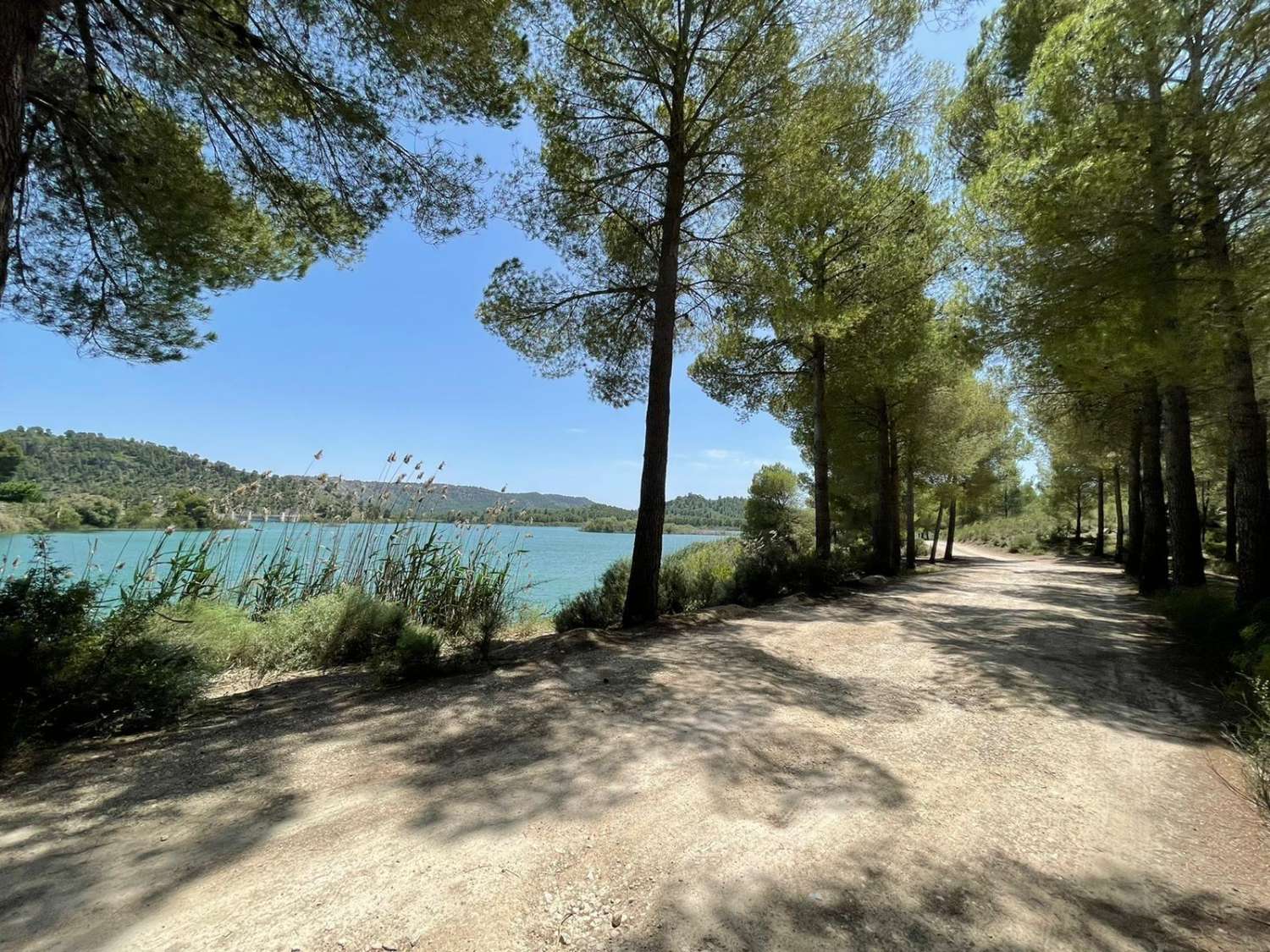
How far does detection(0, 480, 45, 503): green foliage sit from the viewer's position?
451 cm

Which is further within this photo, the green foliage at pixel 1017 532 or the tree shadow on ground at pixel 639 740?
the green foliage at pixel 1017 532

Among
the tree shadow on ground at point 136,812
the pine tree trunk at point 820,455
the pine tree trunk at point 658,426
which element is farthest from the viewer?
the pine tree trunk at point 820,455

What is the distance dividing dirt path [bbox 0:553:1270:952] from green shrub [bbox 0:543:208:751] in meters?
0.24

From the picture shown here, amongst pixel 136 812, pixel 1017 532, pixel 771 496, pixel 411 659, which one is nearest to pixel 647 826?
pixel 136 812

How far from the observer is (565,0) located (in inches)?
233

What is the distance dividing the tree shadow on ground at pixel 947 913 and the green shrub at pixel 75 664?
3.19 metres

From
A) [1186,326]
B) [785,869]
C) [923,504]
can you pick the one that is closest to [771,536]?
[1186,326]

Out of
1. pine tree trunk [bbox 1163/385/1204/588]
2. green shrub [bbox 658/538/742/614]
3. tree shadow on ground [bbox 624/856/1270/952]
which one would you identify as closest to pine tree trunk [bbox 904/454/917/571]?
pine tree trunk [bbox 1163/385/1204/588]

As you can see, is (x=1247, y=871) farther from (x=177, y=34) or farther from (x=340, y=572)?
(x=177, y=34)

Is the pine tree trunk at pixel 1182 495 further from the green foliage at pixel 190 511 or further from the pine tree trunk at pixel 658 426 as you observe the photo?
the green foliage at pixel 190 511

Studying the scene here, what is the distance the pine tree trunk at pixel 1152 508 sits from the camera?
923 centimetres

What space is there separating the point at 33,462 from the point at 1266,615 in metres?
13.6

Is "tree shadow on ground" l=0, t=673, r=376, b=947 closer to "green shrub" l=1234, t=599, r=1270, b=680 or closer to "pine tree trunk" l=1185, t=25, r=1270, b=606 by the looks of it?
"green shrub" l=1234, t=599, r=1270, b=680

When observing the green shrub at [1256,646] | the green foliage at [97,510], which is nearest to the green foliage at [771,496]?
the green shrub at [1256,646]
